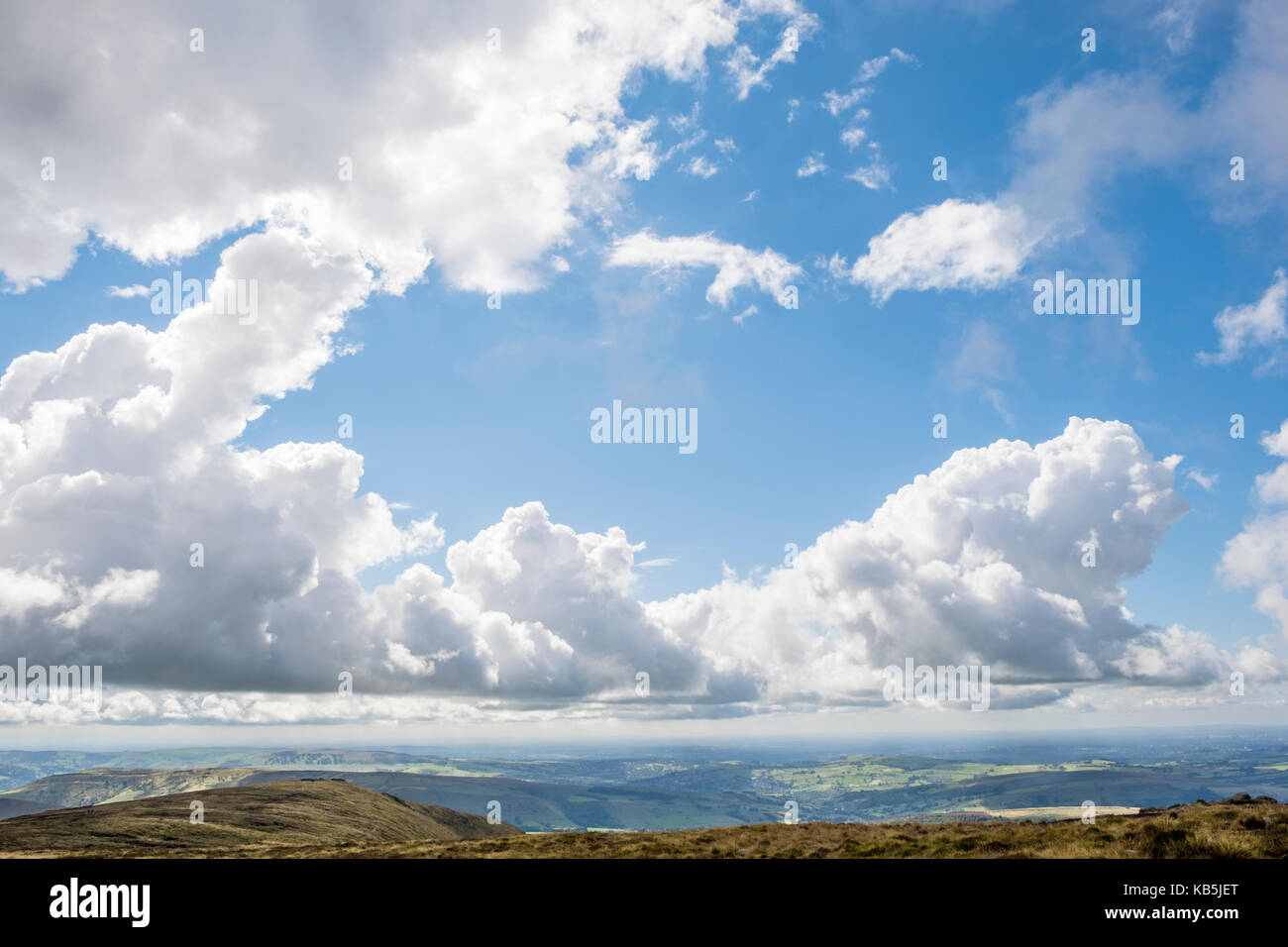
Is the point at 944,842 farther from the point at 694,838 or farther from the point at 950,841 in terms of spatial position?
the point at 694,838

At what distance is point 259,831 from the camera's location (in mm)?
88188

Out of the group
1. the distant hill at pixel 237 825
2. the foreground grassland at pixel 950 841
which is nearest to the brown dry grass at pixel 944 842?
the foreground grassland at pixel 950 841

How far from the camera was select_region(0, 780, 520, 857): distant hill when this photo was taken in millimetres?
73281

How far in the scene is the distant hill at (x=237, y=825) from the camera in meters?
73.3

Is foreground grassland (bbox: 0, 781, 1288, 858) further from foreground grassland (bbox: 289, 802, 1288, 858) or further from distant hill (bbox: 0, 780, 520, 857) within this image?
distant hill (bbox: 0, 780, 520, 857)

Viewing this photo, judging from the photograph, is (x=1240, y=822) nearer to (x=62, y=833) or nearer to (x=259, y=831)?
(x=259, y=831)

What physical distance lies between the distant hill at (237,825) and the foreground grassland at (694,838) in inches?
10.6

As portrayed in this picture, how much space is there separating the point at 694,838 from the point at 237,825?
236 feet

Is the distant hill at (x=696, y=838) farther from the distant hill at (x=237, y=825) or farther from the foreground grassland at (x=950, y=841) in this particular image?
the distant hill at (x=237, y=825)

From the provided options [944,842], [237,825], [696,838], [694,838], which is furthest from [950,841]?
[237,825]

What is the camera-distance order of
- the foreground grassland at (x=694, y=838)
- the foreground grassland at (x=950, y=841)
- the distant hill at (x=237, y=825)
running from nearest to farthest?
the foreground grassland at (x=950, y=841) → the foreground grassland at (x=694, y=838) → the distant hill at (x=237, y=825)
